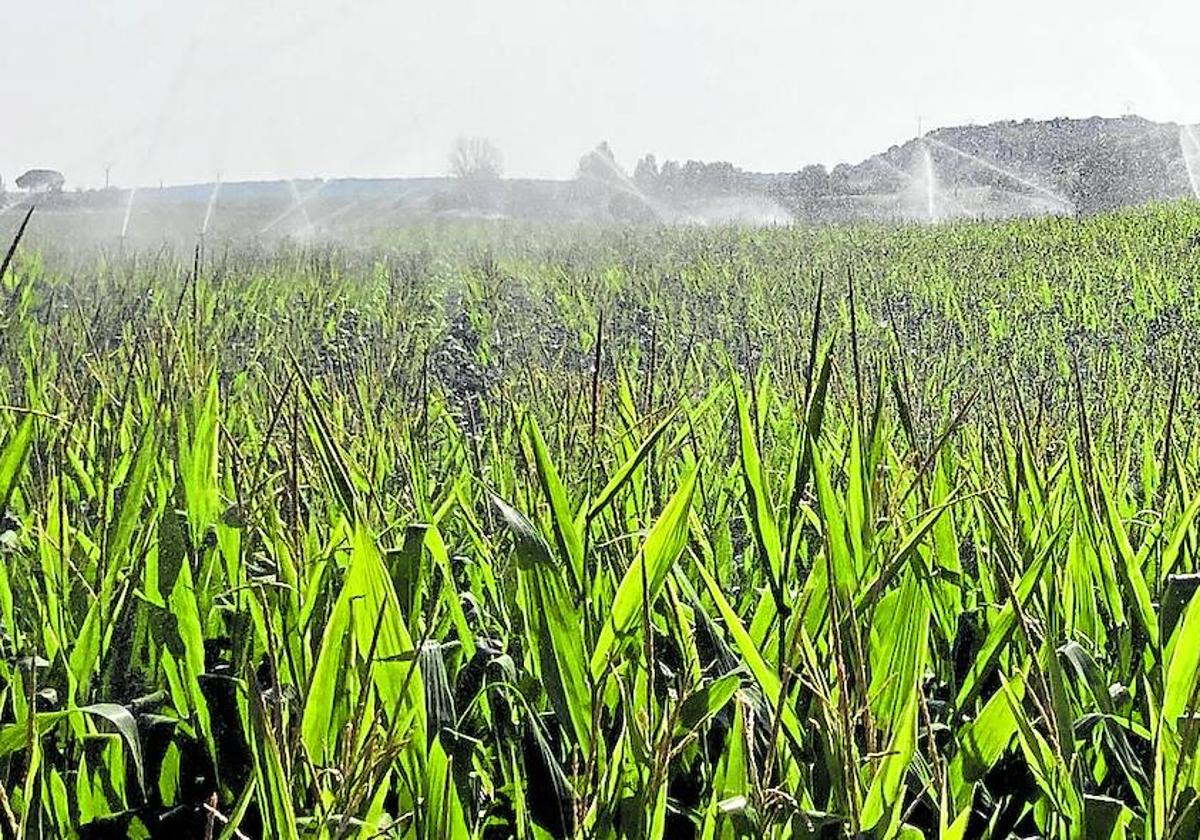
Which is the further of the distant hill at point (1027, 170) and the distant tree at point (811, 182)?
the distant tree at point (811, 182)

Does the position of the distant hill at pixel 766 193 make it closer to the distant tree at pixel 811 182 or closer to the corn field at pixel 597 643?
the distant tree at pixel 811 182

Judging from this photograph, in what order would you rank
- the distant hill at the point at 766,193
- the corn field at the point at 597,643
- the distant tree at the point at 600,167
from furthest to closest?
the distant tree at the point at 600,167 → the distant hill at the point at 766,193 → the corn field at the point at 597,643

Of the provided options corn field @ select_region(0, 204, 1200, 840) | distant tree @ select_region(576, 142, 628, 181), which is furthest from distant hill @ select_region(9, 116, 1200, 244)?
→ corn field @ select_region(0, 204, 1200, 840)

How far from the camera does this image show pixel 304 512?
179 centimetres

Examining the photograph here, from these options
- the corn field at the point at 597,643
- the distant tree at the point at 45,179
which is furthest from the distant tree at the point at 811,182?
the corn field at the point at 597,643

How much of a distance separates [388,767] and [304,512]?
3.37 ft

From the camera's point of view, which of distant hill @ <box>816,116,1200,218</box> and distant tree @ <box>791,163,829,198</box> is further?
distant tree @ <box>791,163,829,198</box>

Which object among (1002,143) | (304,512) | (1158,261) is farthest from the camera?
(1002,143)

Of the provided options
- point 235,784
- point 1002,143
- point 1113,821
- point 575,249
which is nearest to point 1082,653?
point 1113,821

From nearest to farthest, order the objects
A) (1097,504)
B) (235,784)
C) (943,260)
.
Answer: (235,784) < (1097,504) < (943,260)

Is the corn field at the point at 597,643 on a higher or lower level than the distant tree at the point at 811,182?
lower

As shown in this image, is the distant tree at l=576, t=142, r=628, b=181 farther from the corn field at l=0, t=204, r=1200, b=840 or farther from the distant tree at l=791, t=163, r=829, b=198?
the corn field at l=0, t=204, r=1200, b=840

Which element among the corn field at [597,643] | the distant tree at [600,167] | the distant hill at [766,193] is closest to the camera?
the corn field at [597,643]

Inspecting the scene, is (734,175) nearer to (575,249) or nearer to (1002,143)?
(1002,143)
